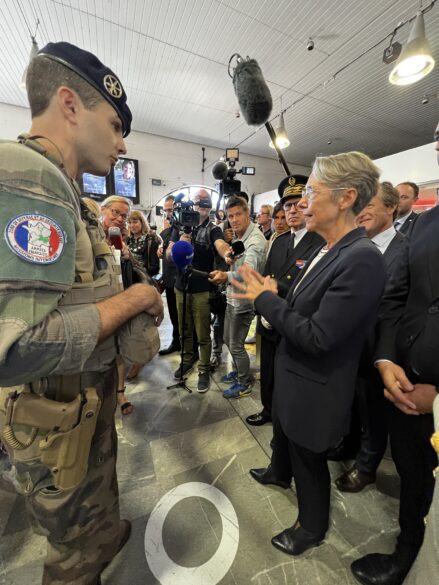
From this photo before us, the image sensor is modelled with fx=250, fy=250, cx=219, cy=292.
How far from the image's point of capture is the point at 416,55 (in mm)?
2611

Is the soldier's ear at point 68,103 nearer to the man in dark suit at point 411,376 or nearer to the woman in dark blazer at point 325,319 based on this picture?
the woman in dark blazer at point 325,319

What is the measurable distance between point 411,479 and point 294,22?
4885 millimetres

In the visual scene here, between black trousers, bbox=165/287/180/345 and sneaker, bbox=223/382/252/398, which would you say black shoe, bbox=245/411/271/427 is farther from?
black trousers, bbox=165/287/180/345

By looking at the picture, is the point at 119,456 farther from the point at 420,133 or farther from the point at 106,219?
the point at 420,133

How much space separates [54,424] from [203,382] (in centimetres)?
184

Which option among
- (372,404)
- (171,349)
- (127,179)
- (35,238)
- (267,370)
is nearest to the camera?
(35,238)

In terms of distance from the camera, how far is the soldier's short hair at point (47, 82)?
727 mm

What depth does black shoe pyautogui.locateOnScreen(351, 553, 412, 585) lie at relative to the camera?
100 cm

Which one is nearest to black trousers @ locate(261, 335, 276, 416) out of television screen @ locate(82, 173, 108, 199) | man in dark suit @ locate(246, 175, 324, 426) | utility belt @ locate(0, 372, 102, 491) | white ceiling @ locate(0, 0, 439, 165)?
man in dark suit @ locate(246, 175, 324, 426)

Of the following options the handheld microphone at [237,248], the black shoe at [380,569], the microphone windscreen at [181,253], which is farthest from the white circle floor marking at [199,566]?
the handheld microphone at [237,248]

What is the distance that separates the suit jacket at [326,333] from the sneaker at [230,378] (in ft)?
4.98

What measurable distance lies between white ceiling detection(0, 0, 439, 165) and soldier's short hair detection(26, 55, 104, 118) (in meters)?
3.56

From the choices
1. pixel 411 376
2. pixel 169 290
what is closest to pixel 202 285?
pixel 169 290

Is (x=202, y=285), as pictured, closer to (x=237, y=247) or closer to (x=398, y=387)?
(x=237, y=247)
